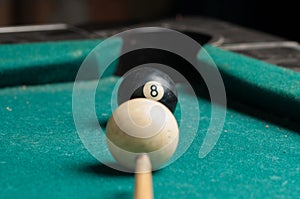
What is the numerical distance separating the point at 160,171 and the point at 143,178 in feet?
0.72

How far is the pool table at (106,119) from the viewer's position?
151cm

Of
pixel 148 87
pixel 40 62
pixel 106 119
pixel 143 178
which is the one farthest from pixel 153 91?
pixel 40 62

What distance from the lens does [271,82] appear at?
87.4 inches

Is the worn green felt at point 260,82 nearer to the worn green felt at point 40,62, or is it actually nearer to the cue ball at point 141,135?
the worn green felt at point 40,62

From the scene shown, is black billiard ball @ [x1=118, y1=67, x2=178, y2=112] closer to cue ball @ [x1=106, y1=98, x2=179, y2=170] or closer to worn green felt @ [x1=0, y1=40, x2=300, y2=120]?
cue ball @ [x1=106, y1=98, x2=179, y2=170]

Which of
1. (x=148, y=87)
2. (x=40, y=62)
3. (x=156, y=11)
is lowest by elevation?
(x=156, y=11)

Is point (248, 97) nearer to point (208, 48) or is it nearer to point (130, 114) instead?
point (208, 48)

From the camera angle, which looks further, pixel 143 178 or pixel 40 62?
pixel 40 62

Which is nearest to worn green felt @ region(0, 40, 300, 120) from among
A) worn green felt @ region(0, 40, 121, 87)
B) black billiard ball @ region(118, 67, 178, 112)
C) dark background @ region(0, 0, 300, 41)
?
worn green felt @ region(0, 40, 121, 87)

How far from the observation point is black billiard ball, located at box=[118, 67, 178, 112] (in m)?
1.90

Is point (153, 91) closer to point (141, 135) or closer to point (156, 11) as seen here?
point (141, 135)

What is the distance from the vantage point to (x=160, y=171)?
1.62 m

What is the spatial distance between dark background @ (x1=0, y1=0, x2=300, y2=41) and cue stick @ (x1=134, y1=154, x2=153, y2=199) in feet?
8.84

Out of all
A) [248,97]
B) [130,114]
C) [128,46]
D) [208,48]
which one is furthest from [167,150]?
[128,46]
